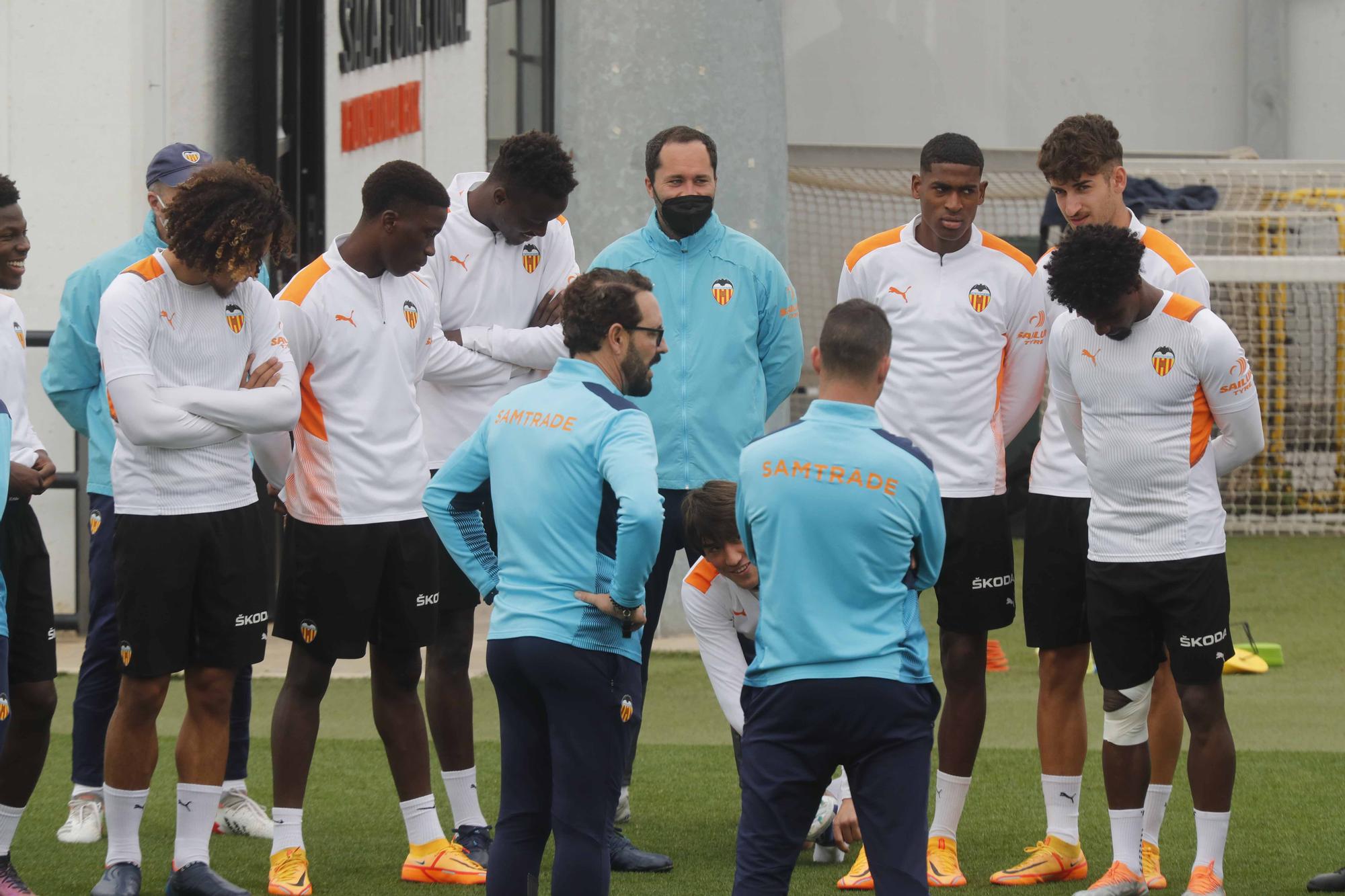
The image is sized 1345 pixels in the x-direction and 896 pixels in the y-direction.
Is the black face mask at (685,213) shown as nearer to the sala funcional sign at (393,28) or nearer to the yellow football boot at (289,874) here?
the yellow football boot at (289,874)

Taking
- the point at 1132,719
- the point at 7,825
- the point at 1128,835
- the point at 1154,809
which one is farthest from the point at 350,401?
the point at 1154,809

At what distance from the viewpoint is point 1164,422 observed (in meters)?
4.55

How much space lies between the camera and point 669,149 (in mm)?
5301

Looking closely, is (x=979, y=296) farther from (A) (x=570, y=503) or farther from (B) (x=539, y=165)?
(A) (x=570, y=503)

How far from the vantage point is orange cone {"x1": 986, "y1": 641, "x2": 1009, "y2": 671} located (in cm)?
867

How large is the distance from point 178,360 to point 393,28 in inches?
259

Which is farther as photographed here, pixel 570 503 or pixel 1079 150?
pixel 1079 150

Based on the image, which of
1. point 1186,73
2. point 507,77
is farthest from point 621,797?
point 1186,73

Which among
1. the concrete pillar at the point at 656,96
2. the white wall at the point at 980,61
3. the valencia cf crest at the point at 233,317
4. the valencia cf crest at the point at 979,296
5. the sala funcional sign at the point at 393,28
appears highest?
the white wall at the point at 980,61

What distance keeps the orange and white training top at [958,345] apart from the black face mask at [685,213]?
50 centimetres

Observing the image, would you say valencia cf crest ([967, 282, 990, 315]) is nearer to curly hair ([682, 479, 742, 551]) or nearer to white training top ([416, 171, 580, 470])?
curly hair ([682, 479, 742, 551])

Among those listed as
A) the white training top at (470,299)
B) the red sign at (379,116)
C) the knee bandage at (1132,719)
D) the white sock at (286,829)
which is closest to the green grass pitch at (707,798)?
the white sock at (286,829)

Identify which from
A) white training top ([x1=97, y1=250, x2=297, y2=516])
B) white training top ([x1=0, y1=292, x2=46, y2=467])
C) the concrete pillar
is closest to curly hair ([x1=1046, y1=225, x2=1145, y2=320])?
white training top ([x1=97, y1=250, x2=297, y2=516])

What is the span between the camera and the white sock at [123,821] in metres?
4.74
